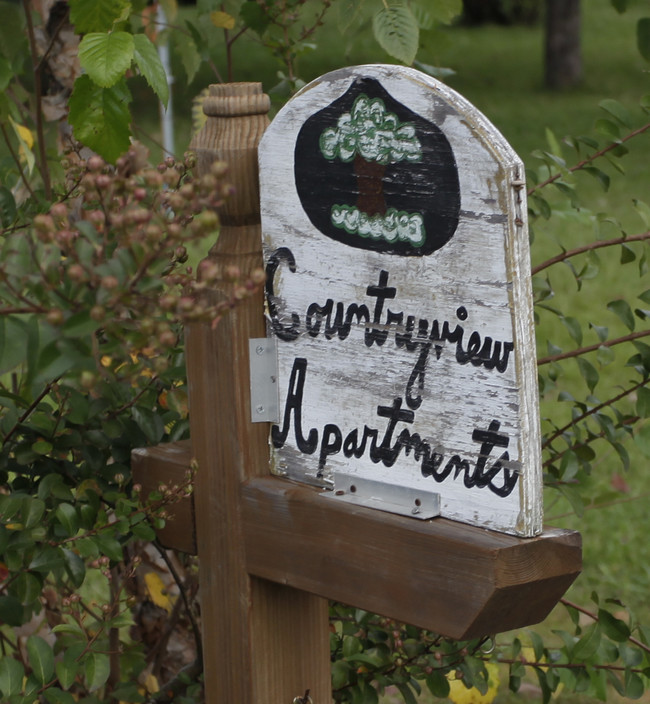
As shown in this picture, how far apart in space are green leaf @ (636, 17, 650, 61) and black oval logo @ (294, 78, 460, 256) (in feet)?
2.71

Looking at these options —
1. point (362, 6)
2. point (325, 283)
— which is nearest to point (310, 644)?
point (325, 283)

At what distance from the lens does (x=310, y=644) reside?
148 centimetres

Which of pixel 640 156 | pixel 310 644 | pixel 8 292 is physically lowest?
pixel 640 156

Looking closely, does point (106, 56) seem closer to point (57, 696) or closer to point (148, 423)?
point (148, 423)

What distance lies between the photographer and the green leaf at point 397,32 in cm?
158

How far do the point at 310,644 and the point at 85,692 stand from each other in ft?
2.31

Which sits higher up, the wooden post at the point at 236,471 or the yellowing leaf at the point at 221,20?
the yellowing leaf at the point at 221,20

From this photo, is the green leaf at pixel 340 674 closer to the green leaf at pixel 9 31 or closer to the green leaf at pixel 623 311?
the green leaf at pixel 623 311

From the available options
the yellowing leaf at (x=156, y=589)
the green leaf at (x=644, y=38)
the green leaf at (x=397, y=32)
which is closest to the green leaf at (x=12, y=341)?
the green leaf at (x=397, y=32)

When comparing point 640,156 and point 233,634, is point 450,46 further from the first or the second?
point 640,156

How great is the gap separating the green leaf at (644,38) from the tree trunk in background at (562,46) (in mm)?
12818

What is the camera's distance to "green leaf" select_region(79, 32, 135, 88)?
144cm

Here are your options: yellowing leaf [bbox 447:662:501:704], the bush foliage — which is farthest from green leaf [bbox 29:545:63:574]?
yellowing leaf [bbox 447:662:501:704]

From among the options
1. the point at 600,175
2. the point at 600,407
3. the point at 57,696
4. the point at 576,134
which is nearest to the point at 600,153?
the point at 600,175
